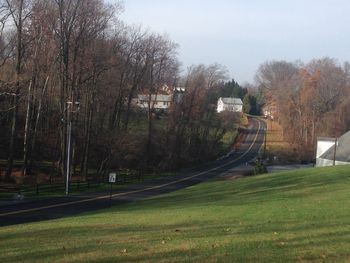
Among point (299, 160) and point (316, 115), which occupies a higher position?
point (316, 115)

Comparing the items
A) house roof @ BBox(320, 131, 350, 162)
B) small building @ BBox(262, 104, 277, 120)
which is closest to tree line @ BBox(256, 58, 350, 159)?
small building @ BBox(262, 104, 277, 120)

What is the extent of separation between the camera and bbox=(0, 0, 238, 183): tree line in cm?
4769

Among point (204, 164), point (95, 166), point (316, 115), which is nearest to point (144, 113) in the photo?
point (204, 164)

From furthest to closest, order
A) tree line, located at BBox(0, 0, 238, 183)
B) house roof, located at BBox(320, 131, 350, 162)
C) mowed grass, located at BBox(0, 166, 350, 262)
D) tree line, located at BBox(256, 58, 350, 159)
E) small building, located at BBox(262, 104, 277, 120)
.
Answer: small building, located at BBox(262, 104, 277, 120) < tree line, located at BBox(256, 58, 350, 159) < house roof, located at BBox(320, 131, 350, 162) < tree line, located at BBox(0, 0, 238, 183) < mowed grass, located at BBox(0, 166, 350, 262)

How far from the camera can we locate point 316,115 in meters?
101

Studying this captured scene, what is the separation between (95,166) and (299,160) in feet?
132

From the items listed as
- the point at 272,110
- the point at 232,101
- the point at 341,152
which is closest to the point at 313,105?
the point at 272,110

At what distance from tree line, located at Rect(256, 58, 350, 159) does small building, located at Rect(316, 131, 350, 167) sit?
966 inches

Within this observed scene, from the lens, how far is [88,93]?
189ft

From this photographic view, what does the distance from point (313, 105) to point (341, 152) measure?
40.4 metres

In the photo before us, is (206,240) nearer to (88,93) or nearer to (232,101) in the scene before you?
(88,93)

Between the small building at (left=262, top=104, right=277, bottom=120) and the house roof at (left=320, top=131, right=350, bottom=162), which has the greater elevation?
the small building at (left=262, top=104, right=277, bottom=120)

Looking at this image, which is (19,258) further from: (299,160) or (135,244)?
(299,160)

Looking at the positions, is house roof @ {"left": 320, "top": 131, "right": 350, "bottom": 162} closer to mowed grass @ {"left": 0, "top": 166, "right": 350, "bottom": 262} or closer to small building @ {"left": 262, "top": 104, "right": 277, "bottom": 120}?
mowed grass @ {"left": 0, "top": 166, "right": 350, "bottom": 262}
